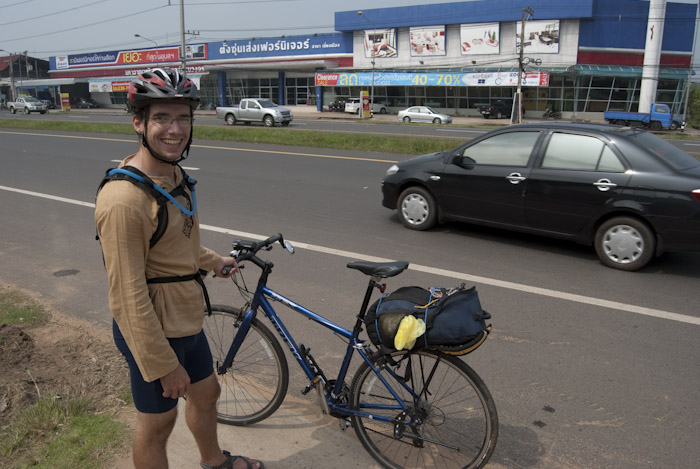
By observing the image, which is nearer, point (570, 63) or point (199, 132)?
point (199, 132)

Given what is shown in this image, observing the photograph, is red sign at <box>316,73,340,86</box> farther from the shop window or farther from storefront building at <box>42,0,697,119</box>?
the shop window

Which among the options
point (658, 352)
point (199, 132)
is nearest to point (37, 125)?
point (199, 132)

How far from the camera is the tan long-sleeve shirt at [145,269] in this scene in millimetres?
2115

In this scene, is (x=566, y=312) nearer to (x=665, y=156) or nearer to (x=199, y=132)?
(x=665, y=156)

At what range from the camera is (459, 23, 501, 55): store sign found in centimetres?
4866

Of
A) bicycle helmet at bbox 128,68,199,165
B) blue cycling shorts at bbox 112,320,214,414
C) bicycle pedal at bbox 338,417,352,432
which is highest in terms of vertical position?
bicycle helmet at bbox 128,68,199,165

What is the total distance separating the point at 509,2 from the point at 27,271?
48685mm

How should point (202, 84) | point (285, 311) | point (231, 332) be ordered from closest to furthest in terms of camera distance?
point (231, 332) → point (285, 311) → point (202, 84)

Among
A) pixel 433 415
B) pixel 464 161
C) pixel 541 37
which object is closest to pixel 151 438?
pixel 433 415

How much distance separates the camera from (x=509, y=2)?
47625 millimetres

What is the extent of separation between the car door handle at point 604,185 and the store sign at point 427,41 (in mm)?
48066

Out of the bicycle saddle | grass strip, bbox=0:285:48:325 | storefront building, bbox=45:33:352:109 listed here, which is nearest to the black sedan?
the bicycle saddle

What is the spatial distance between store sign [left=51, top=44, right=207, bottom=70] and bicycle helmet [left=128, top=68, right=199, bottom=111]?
68.0 meters

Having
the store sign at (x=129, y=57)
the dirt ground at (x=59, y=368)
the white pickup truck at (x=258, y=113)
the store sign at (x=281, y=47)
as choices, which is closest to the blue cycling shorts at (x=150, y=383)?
the dirt ground at (x=59, y=368)
